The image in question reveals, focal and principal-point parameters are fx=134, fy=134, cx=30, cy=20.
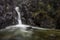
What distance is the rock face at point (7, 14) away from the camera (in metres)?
12.9

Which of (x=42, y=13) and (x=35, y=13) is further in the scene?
(x=35, y=13)

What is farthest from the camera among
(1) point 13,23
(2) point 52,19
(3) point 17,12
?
(3) point 17,12

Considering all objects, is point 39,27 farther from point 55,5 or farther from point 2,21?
point 2,21

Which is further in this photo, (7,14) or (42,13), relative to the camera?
(7,14)

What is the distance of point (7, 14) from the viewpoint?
1330 centimetres

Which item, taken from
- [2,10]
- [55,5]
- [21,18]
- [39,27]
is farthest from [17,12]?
[55,5]

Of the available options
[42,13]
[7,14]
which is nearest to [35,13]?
[42,13]

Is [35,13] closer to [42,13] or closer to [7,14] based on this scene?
[42,13]

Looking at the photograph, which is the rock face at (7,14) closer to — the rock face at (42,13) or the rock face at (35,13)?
the rock face at (35,13)

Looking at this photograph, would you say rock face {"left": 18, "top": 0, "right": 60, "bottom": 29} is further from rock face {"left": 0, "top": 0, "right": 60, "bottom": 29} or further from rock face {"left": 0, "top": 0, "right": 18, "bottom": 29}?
rock face {"left": 0, "top": 0, "right": 18, "bottom": 29}

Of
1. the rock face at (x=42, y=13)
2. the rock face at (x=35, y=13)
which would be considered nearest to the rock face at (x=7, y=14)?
the rock face at (x=35, y=13)

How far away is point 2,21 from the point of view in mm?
12820

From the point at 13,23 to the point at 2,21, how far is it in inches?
48.0

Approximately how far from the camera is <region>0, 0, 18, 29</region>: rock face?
12.9m
